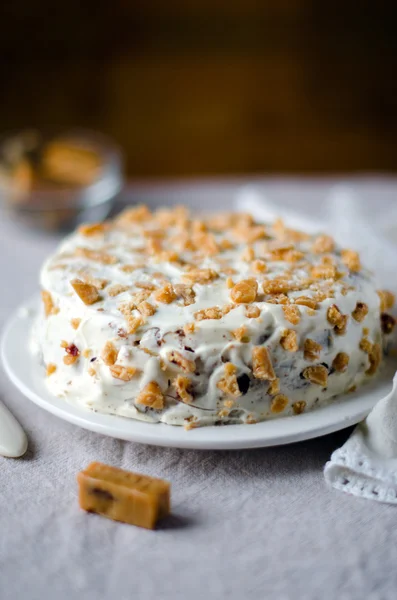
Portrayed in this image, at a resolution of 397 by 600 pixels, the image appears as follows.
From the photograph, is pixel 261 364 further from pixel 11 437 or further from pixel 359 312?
pixel 11 437

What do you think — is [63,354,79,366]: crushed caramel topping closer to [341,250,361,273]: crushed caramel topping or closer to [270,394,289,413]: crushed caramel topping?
[270,394,289,413]: crushed caramel topping

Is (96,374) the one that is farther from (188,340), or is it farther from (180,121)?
(180,121)

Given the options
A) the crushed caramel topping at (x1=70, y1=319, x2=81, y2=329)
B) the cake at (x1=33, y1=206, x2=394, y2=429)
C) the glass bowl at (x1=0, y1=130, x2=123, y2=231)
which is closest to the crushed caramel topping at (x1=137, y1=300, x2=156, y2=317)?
the cake at (x1=33, y1=206, x2=394, y2=429)

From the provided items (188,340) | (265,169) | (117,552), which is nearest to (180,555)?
(117,552)

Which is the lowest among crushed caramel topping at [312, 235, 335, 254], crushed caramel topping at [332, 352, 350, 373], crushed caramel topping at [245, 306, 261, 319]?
crushed caramel topping at [332, 352, 350, 373]

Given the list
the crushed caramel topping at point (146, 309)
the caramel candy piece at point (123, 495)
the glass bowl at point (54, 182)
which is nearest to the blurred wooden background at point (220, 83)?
the glass bowl at point (54, 182)
